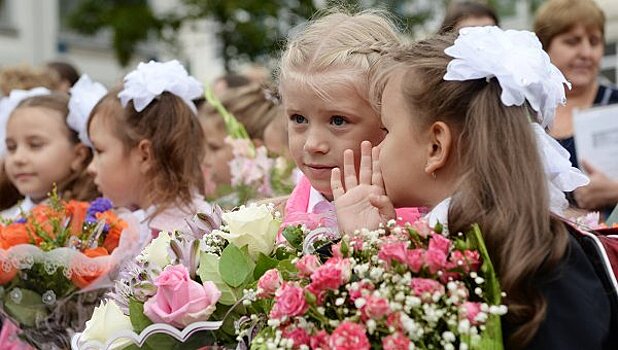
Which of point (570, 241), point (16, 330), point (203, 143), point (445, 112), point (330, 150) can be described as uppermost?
point (445, 112)

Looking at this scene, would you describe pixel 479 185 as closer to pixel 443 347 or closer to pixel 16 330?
pixel 443 347

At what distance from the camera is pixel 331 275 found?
2.42 meters

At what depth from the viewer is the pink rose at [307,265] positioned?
8.27 ft

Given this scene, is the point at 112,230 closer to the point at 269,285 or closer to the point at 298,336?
the point at 269,285

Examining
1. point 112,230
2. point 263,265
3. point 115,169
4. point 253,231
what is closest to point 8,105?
point 115,169

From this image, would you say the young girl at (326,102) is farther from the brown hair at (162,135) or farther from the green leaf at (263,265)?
the brown hair at (162,135)

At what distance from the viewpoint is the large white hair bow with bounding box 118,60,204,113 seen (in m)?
4.82

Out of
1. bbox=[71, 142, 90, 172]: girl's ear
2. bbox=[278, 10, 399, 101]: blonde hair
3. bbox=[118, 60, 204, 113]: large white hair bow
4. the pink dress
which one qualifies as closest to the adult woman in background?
bbox=[118, 60, 204, 113]: large white hair bow

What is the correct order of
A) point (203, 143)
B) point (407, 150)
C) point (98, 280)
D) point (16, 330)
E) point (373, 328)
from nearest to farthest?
point (373, 328)
point (407, 150)
point (98, 280)
point (16, 330)
point (203, 143)

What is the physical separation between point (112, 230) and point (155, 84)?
3.08 feet

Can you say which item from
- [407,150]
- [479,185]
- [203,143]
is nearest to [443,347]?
[479,185]

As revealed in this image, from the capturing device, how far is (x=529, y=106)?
2.63 metres

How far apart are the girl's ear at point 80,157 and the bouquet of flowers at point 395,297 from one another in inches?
123

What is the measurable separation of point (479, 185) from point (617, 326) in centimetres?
44
